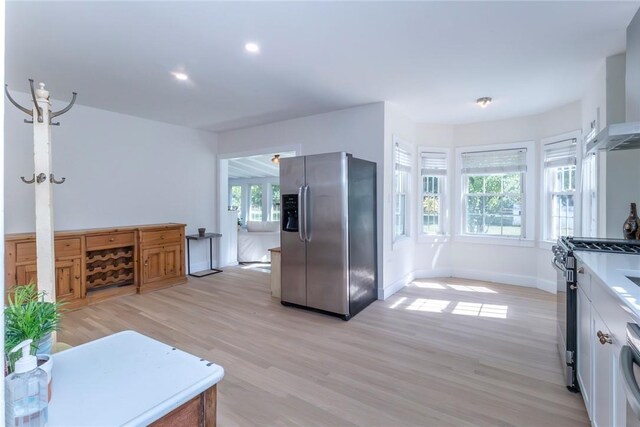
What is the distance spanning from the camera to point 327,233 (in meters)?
3.56

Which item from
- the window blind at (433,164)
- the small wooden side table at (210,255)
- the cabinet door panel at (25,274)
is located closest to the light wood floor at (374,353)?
the cabinet door panel at (25,274)

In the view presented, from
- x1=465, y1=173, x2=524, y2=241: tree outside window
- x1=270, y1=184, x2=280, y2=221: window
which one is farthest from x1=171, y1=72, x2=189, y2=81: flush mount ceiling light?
x1=270, y1=184, x2=280, y2=221: window

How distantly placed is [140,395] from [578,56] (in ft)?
12.9

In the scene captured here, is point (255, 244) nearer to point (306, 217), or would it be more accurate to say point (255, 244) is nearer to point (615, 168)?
point (306, 217)

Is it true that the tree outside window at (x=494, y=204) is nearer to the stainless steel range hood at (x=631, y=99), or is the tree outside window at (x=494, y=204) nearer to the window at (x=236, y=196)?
the stainless steel range hood at (x=631, y=99)

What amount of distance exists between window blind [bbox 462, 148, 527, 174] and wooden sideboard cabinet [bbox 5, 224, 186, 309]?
189 inches

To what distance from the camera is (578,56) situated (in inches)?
111

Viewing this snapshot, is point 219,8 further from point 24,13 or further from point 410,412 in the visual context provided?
point 410,412

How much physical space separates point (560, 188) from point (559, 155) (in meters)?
0.46

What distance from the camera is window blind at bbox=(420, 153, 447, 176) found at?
5234mm

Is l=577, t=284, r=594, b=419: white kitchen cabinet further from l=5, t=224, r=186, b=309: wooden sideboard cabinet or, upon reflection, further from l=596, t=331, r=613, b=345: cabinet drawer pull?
l=5, t=224, r=186, b=309: wooden sideboard cabinet

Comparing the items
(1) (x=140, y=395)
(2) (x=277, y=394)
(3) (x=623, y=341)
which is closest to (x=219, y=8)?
(1) (x=140, y=395)

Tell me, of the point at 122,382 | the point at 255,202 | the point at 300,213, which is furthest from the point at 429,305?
the point at 255,202

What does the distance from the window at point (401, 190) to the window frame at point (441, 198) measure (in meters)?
0.34
